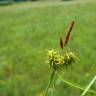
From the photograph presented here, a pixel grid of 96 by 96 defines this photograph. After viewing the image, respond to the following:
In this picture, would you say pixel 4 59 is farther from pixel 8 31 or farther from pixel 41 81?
pixel 8 31

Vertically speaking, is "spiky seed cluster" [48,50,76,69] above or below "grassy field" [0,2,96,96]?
above

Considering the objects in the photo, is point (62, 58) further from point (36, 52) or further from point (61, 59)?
point (36, 52)

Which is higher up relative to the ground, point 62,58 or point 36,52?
point 62,58

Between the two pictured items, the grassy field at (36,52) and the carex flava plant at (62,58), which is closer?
the carex flava plant at (62,58)

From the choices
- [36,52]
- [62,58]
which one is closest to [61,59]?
[62,58]

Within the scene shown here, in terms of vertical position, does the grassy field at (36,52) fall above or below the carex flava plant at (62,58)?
below
